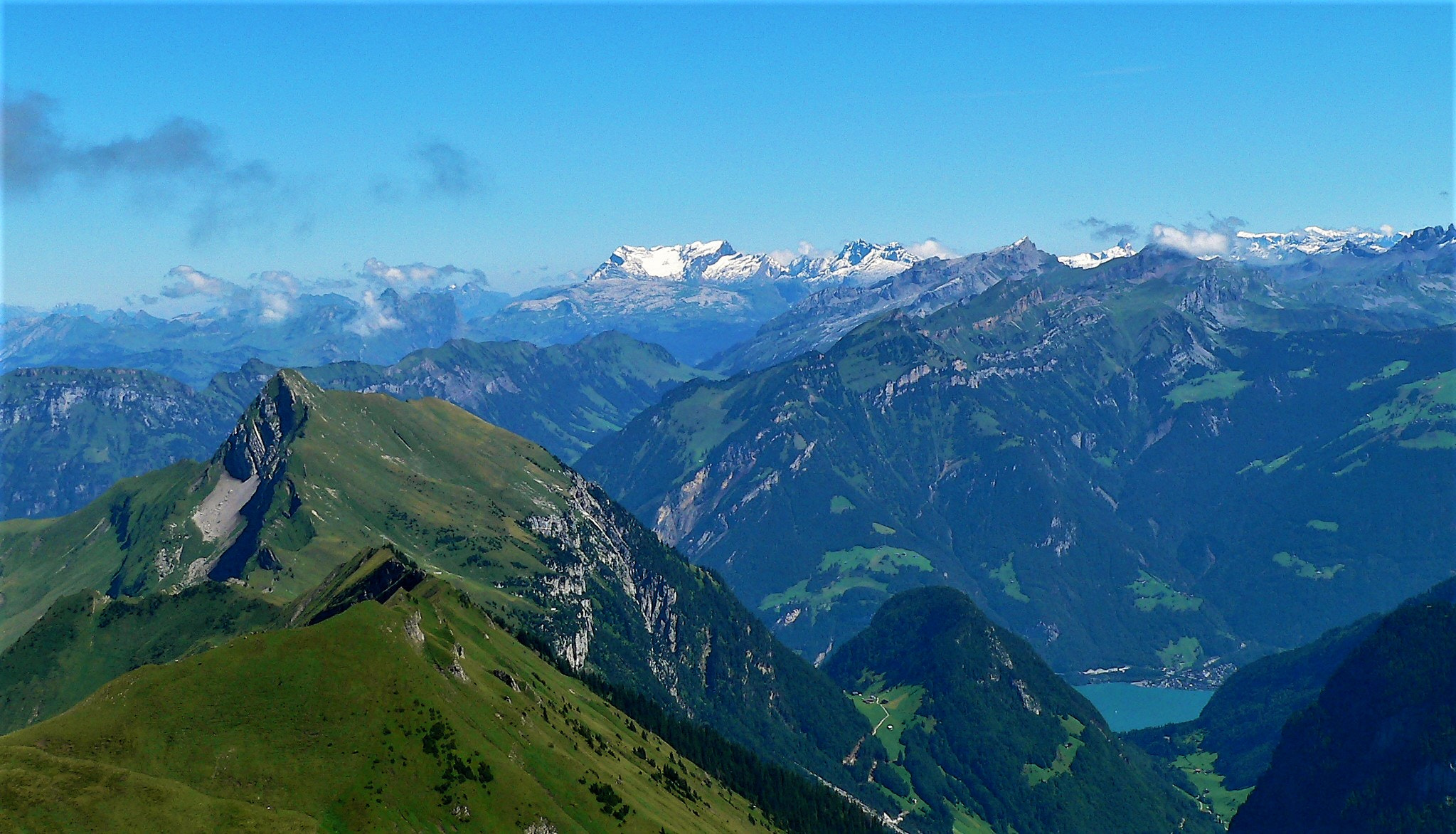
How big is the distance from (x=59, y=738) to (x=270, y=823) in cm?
4071

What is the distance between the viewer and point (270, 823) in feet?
595

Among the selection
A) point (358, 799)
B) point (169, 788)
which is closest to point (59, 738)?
point (169, 788)

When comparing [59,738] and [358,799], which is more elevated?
[59,738]

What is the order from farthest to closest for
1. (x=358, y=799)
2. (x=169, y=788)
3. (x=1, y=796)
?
(x=358, y=799), (x=169, y=788), (x=1, y=796)

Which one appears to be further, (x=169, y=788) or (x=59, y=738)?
(x=59, y=738)

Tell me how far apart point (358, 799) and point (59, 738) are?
4408 cm

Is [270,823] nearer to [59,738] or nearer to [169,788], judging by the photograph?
[169,788]

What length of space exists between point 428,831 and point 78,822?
156 ft

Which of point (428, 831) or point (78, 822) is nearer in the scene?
point (78, 822)

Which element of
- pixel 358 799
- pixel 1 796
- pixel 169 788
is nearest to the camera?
pixel 1 796

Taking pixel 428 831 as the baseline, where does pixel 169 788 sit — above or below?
above

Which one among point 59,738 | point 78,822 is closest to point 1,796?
point 78,822

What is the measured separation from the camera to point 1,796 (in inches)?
6599

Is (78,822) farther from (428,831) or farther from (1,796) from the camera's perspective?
(428,831)
